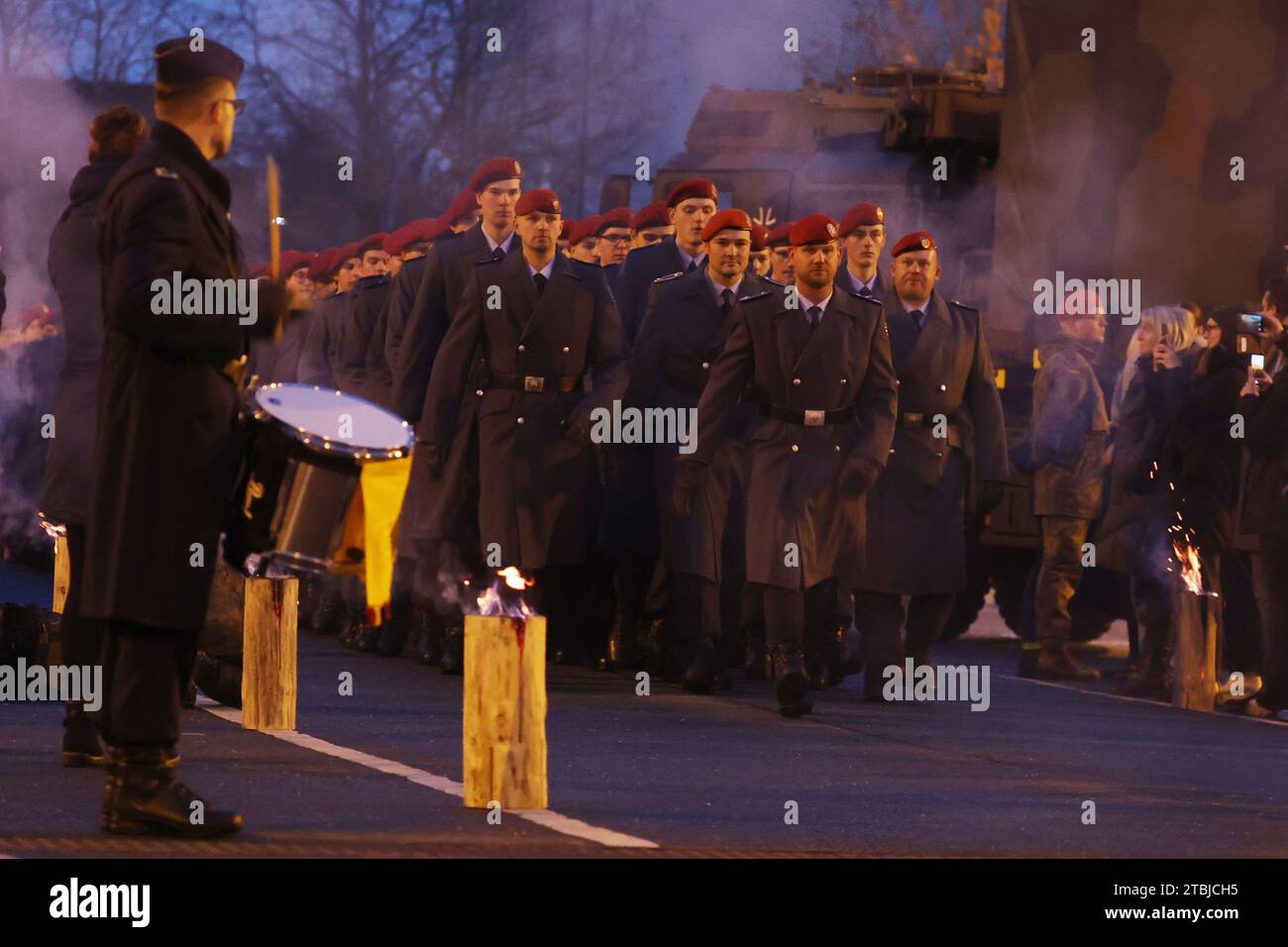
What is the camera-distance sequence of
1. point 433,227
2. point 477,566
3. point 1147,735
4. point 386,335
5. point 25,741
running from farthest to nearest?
1. point 433,227
2. point 386,335
3. point 477,566
4. point 1147,735
5. point 25,741

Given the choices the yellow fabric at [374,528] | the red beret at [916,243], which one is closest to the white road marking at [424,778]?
the yellow fabric at [374,528]

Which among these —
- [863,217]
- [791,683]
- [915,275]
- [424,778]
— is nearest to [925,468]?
[915,275]

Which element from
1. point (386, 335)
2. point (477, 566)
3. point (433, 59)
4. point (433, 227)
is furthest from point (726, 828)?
point (433, 59)

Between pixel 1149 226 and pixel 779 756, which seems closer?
pixel 779 756

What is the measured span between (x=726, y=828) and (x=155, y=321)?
2140 millimetres

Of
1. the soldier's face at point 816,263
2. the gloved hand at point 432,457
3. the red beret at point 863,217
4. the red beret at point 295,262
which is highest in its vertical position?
the red beret at point 295,262

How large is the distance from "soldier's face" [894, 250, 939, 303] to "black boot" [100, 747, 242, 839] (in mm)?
6293

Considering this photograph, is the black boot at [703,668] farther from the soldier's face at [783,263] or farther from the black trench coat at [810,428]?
the soldier's face at [783,263]

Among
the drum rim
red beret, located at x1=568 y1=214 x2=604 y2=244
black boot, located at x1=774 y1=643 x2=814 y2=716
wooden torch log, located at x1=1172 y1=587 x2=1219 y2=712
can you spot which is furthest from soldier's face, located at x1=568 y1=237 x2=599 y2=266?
the drum rim

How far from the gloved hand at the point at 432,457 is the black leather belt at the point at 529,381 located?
1.41 feet

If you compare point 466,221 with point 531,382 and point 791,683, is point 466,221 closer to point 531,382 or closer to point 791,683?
point 531,382

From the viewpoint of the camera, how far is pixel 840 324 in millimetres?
12867

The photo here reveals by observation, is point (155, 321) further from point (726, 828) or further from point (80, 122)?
point (80, 122)

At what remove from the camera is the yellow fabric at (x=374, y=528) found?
8.08 m
